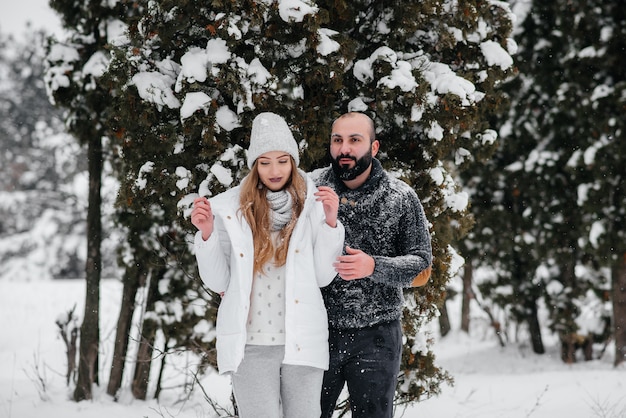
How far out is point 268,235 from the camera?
2.89 meters

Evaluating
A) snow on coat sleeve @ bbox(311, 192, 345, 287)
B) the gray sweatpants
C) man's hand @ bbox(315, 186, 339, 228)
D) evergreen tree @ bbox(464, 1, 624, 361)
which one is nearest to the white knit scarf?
snow on coat sleeve @ bbox(311, 192, 345, 287)

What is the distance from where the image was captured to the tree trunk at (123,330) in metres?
7.33

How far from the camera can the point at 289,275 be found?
2.79 meters

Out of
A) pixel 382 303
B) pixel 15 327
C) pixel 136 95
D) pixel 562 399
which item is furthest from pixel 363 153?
pixel 15 327

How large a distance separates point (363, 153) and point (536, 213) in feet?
29.0

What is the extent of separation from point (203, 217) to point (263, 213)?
343mm

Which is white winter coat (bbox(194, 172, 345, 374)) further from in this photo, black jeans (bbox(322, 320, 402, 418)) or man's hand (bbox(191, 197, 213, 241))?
black jeans (bbox(322, 320, 402, 418))

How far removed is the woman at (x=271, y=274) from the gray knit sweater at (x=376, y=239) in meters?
0.21

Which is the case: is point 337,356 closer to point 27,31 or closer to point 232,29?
point 232,29

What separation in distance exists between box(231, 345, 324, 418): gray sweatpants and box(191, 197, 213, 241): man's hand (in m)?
0.58

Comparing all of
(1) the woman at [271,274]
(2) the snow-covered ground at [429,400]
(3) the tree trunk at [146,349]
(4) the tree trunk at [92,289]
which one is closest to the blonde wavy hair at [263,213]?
(1) the woman at [271,274]

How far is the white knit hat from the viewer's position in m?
2.91

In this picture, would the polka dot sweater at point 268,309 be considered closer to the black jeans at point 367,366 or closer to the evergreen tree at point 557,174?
the black jeans at point 367,366

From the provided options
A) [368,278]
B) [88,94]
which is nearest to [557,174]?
[88,94]
